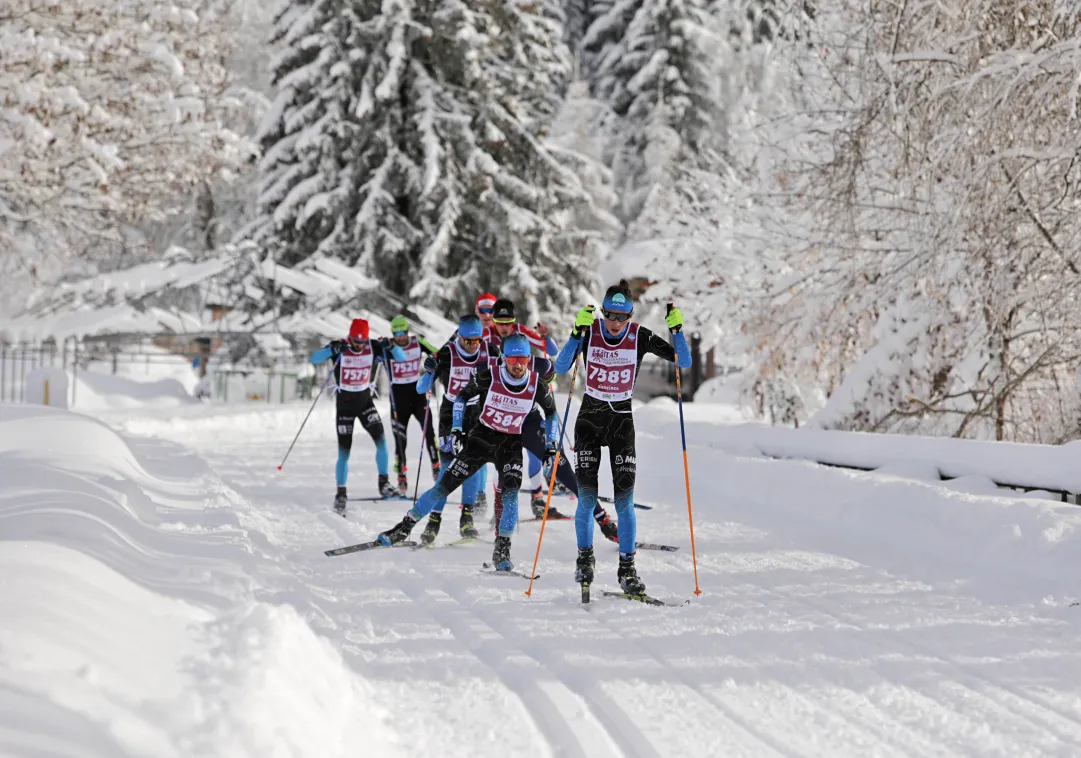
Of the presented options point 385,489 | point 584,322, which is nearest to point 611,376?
point 584,322

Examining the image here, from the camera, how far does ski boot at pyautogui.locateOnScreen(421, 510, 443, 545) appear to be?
29.4ft

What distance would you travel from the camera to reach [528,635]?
19.6 ft

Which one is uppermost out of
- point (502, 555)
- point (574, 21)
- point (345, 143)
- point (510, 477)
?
point (574, 21)

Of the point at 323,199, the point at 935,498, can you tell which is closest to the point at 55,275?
the point at 323,199

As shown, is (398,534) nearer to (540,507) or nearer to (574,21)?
(540,507)

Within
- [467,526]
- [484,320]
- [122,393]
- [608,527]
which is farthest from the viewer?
[122,393]

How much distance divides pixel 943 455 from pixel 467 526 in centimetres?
502

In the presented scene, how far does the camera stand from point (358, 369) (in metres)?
11.9

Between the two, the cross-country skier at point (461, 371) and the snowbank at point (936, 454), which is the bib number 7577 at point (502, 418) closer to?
the cross-country skier at point (461, 371)

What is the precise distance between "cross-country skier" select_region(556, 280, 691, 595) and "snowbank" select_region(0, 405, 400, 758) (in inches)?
96.9

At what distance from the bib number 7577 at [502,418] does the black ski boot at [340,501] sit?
316 cm

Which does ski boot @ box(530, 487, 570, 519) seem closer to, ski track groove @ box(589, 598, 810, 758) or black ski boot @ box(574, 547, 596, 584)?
black ski boot @ box(574, 547, 596, 584)

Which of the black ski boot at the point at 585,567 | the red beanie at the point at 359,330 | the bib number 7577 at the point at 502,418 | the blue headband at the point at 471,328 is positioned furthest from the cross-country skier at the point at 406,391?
the black ski boot at the point at 585,567

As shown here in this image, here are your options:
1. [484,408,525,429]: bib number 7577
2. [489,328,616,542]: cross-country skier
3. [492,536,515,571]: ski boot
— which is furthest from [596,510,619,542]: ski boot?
[484,408,525,429]: bib number 7577
